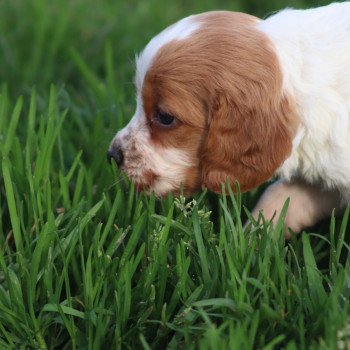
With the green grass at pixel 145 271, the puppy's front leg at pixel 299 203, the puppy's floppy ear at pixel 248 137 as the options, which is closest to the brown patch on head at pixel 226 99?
the puppy's floppy ear at pixel 248 137

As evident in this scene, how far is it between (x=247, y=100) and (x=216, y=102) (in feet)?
0.44

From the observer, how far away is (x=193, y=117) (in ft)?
11.0

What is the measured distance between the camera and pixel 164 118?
340 centimetres

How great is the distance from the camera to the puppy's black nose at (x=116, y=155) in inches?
142

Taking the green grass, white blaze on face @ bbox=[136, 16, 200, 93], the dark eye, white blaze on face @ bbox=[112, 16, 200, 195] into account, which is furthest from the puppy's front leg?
white blaze on face @ bbox=[136, 16, 200, 93]

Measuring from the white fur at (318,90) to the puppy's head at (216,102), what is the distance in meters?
→ 0.06

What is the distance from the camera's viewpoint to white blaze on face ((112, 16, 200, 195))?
11.2ft

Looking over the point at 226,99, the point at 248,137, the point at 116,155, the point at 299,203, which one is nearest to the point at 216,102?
the point at 226,99

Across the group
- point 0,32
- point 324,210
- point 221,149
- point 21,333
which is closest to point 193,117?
point 221,149

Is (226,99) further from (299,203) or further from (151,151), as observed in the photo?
(299,203)

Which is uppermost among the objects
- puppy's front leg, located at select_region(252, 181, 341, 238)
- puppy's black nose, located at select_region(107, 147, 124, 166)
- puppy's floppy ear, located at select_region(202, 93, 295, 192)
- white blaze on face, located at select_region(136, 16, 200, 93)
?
white blaze on face, located at select_region(136, 16, 200, 93)

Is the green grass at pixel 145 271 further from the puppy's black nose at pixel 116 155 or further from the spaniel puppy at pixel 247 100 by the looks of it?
the spaniel puppy at pixel 247 100

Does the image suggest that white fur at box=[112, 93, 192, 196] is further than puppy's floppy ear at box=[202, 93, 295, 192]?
Yes

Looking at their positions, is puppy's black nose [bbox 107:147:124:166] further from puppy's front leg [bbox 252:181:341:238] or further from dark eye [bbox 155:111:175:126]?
puppy's front leg [bbox 252:181:341:238]
